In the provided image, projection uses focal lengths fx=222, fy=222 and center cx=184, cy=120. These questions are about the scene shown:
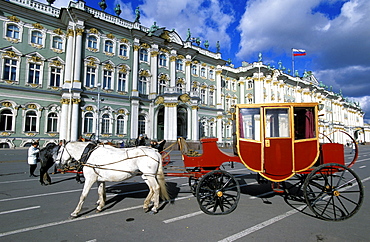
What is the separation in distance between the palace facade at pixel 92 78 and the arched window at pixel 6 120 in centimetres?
8

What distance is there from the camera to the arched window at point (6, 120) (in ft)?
Result: 71.4

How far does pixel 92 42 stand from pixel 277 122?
26.7 m

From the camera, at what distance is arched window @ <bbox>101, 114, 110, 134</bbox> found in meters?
26.6

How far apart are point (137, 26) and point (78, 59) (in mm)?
9417

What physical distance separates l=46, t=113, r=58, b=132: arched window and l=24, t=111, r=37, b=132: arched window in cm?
127

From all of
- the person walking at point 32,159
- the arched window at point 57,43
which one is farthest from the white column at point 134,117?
the person walking at point 32,159

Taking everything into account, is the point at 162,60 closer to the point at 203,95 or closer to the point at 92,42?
the point at 203,95

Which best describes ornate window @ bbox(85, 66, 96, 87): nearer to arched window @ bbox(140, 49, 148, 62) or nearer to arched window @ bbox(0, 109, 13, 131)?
arched window @ bbox(140, 49, 148, 62)

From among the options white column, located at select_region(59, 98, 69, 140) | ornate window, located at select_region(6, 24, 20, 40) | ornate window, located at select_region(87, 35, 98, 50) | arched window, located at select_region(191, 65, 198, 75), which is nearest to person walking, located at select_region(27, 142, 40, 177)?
white column, located at select_region(59, 98, 69, 140)

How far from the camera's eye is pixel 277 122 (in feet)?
18.4

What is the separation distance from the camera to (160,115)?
106 feet

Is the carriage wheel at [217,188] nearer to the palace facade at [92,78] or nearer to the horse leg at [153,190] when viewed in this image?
the horse leg at [153,190]

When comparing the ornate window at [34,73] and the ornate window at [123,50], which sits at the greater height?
the ornate window at [123,50]

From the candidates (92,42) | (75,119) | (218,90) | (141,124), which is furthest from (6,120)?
(218,90)
